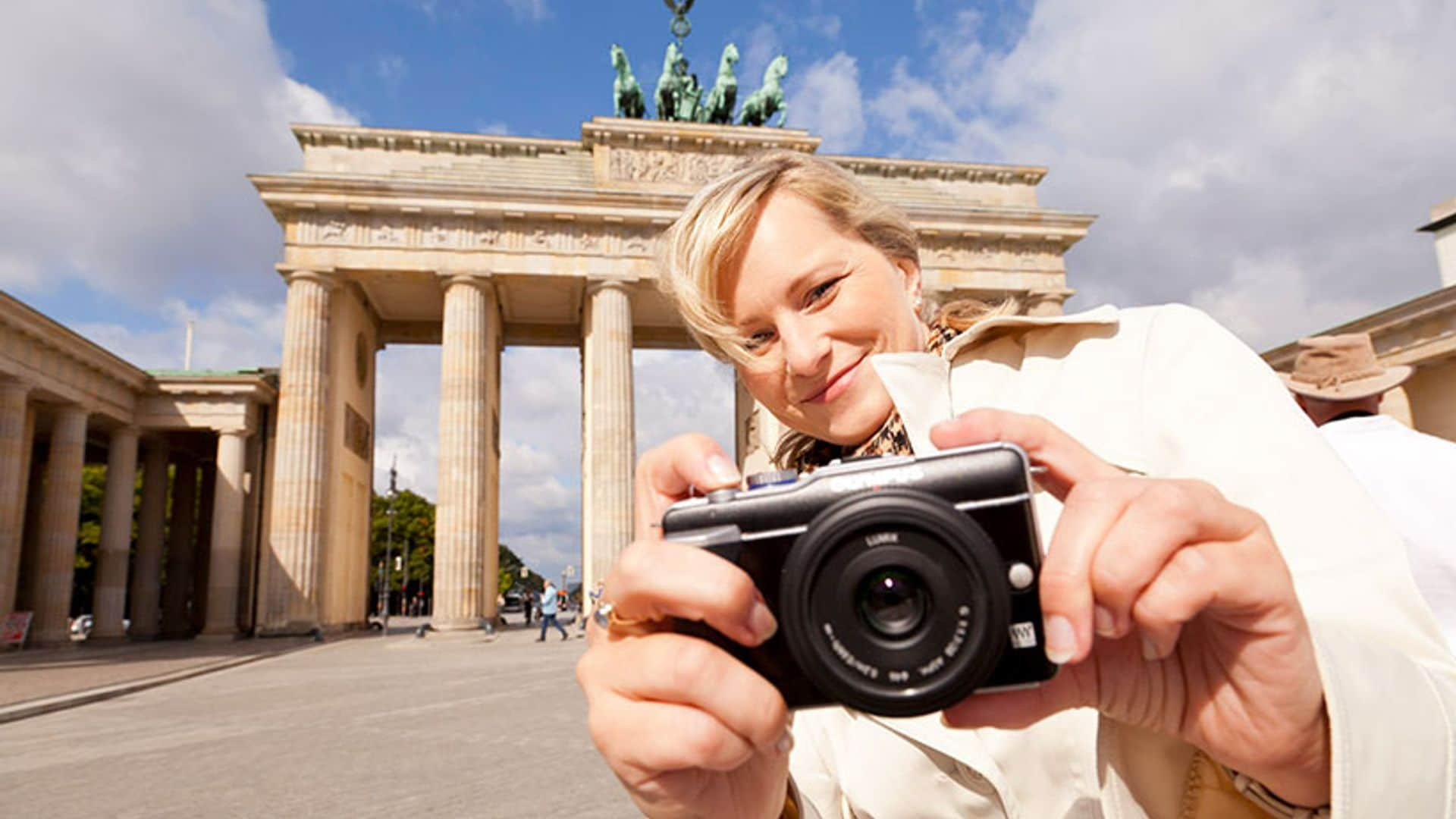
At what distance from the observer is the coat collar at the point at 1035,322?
157 centimetres

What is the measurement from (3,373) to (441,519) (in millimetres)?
13209

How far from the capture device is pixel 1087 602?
1031mm

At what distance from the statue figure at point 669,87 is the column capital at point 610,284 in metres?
11.2

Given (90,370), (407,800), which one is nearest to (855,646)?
(407,800)

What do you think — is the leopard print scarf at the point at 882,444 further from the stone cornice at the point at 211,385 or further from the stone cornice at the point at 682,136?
the stone cornice at the point at 211,385

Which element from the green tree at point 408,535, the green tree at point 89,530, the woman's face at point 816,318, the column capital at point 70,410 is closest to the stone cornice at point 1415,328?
the woman's face at point 816,318

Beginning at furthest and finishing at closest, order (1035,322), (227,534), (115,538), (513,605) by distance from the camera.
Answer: (513,605), (227,534), (115,538), (1035,322)

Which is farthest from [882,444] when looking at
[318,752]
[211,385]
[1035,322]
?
[211,385]

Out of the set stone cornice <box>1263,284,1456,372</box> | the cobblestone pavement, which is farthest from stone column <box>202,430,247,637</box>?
stone cornice <box>1263,284,1456,372</box>

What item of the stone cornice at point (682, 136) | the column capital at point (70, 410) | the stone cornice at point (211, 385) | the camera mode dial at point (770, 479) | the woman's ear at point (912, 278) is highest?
the stone cornice at point (682, 136)

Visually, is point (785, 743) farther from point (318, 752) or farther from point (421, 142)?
point (421, 142)

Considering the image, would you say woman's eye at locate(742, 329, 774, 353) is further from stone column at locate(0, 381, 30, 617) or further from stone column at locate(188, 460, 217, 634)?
stone column at locate(188, 460, 217, 634)

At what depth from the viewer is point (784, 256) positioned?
1.85m

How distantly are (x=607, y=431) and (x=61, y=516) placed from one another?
18.3 meters
